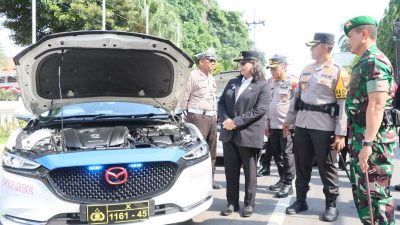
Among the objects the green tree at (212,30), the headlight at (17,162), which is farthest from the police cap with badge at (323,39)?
the green tree at (212,30)

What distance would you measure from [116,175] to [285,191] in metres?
2.87

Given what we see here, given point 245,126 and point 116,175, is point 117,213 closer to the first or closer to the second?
point 116,175

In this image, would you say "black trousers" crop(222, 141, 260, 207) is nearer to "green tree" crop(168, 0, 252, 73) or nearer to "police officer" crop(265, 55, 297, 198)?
"police officer" crop(265, 55, 297, 198)

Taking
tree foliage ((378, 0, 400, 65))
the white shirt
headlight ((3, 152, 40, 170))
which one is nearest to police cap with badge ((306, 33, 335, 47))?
the white shirt

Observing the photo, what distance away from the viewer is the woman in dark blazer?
4.54 metres

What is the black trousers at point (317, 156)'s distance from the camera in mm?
4316

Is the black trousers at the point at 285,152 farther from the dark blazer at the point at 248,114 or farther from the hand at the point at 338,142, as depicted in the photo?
the hand at the point at 338,142

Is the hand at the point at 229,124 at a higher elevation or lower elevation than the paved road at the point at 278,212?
higher

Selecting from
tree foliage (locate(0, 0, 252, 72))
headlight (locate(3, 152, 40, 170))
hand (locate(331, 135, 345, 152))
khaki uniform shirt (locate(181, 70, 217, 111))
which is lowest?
headlight (locate(3, 152, 40, 170))

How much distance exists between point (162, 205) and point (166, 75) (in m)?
1.86

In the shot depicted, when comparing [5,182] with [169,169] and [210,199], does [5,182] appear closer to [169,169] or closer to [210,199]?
[169,169]

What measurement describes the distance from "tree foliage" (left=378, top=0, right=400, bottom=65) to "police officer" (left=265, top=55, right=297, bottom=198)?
49392 millimetres

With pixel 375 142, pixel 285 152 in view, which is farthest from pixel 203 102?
pixel 375 142

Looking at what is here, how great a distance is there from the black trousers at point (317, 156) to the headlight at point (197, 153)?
111cm
